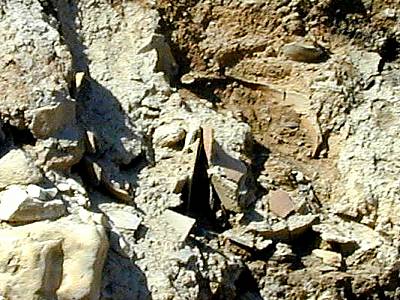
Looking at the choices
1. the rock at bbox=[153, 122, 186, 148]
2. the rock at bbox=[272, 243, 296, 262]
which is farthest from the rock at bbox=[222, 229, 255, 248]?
the rock at bbox=[153, 122, 186, 148]

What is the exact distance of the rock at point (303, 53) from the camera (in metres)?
4.58

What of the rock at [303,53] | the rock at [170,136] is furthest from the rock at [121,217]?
the rock at [303,53]

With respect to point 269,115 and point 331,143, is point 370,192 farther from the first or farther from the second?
point 269,115

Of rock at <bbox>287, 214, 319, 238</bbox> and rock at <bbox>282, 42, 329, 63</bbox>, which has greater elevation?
rock at <bbox>282, 42, 329, 63</bbox>

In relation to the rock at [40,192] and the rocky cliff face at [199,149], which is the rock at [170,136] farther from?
the rock at [40,192]

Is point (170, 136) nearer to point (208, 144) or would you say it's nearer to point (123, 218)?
point (208, 144)

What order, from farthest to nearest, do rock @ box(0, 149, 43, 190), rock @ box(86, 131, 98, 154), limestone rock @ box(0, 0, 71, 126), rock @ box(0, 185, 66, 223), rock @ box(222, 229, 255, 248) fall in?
rock @ box(222, 229, 255, 248) < rock @ box(86, 131, 98, 154) < limestone rock @ box(0, 0, 71, 126) < rock @ box(0, 149, 43, 190) < rock @ box(0, 185, 66, 223)

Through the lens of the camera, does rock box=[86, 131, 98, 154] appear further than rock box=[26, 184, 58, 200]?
Yes

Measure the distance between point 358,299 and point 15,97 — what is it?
1600 mm

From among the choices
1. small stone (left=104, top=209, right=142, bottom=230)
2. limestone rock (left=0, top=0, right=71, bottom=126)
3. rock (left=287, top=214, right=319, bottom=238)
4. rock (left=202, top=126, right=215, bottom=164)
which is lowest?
rock (left=287, top=214, right=319, bottom=238)

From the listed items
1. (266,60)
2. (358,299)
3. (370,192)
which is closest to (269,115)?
(266,60)

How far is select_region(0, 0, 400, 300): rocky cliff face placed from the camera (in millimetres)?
3400

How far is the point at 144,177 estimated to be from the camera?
391 cm

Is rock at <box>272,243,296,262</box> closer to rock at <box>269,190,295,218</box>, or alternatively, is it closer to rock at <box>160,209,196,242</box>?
rock at <box>269,190,295,218</box>
